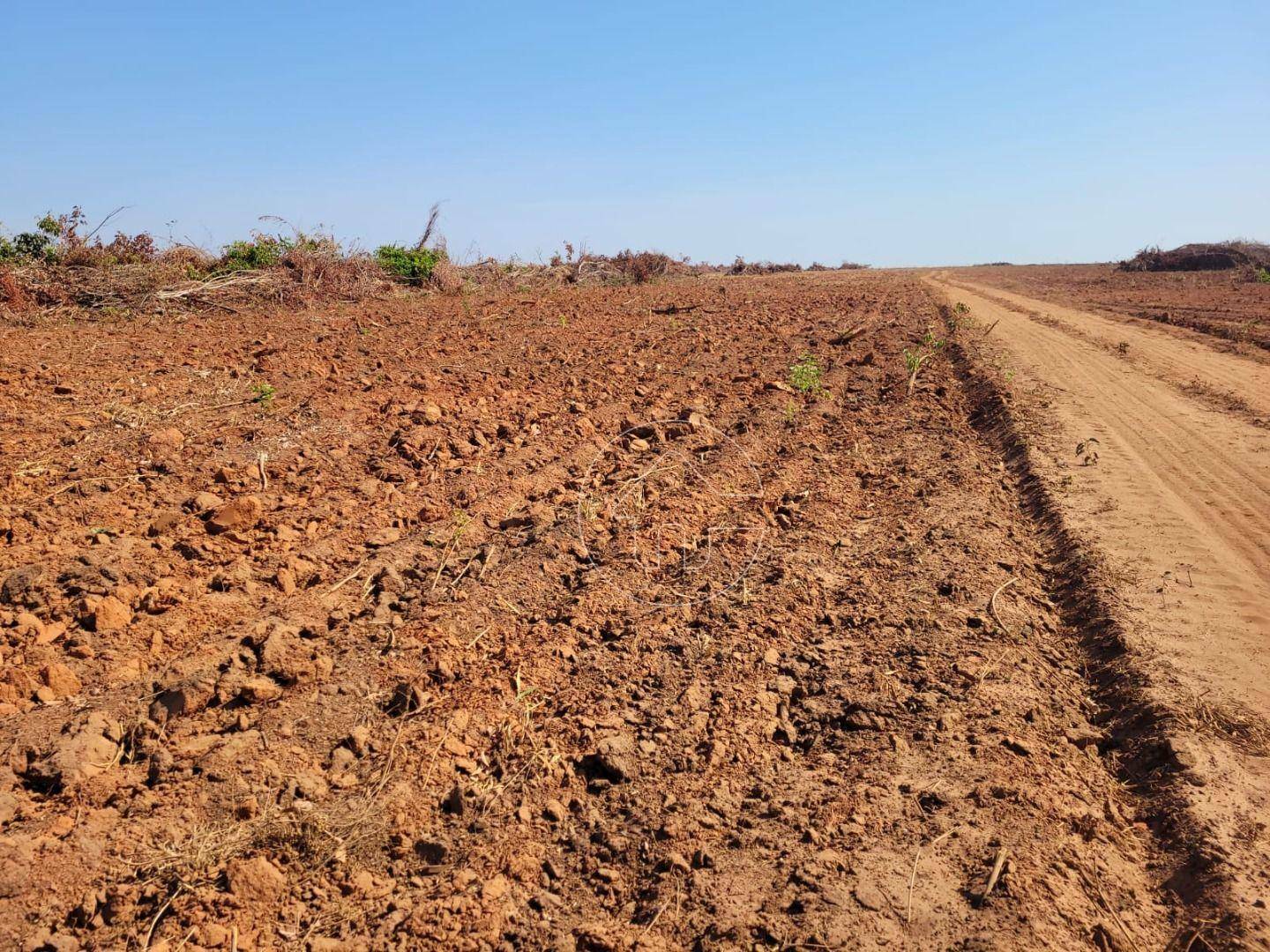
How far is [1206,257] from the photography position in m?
33.5

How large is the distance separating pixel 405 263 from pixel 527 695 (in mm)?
15029

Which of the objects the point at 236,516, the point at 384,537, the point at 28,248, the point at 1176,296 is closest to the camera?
the point at 236,516

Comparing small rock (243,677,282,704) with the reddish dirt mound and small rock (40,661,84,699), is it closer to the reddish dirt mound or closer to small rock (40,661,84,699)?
the reddish dirt mound

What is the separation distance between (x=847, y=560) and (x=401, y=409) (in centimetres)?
406

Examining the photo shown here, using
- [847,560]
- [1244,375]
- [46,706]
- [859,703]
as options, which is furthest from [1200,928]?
[1244,375]

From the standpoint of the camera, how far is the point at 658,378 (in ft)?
30.0

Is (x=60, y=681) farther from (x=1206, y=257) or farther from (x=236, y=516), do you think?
(x=1206, y=257)

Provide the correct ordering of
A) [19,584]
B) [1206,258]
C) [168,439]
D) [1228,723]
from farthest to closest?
[1206,258]
[168,439]
[19,584]
[1228,723]

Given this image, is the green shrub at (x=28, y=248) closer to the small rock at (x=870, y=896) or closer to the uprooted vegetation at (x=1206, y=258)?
the small rock at (x=870, y=896)

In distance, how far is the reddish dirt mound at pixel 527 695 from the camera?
8.55 feet

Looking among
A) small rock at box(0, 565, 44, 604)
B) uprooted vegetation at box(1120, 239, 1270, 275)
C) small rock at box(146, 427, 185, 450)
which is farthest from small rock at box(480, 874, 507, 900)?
uprooted vegetation at box(1120, 239, 1270, 275)

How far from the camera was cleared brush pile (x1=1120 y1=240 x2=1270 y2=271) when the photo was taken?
32.0m

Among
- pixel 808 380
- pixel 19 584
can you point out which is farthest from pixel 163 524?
pixel 808 380

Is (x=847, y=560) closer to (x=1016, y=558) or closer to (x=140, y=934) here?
(x=1016, y=558)
